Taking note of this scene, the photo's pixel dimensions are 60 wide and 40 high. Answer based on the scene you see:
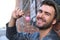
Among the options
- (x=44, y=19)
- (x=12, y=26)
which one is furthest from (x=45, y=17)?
(x=12, y=26)

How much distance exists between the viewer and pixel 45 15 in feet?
2.92

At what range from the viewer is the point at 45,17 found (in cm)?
88

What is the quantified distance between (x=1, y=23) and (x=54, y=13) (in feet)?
1.76

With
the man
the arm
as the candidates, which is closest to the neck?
the man

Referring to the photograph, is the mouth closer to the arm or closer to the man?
the man

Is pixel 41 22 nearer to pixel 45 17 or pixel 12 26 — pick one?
pixel 45 17

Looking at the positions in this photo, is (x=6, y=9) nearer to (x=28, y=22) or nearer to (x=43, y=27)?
(x=28, y=22)

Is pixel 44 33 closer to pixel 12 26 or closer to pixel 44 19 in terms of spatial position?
pixel 44 19

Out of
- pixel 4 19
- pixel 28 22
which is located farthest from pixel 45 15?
pixel 4 19

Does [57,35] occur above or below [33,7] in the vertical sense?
below

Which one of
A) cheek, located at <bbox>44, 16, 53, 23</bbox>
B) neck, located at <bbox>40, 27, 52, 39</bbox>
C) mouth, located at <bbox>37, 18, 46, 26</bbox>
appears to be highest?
cheek, located at <bbox>44, 16, 53, 23</bbox>

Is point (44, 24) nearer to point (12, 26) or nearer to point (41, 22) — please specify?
point (41, 22)

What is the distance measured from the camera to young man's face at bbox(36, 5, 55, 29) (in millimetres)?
872

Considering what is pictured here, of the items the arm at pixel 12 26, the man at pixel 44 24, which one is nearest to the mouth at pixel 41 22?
the man at pixel 44 24
